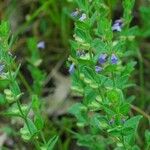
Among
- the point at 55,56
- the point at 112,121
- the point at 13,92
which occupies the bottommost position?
the point at 55,56

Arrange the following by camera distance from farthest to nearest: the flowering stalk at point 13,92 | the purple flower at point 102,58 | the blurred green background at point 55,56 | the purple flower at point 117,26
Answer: the blurred green background at point 55,56 < the purple flower at point 117,26 < the purple flower at point 102,58 < the flowering stalk at point 13,92

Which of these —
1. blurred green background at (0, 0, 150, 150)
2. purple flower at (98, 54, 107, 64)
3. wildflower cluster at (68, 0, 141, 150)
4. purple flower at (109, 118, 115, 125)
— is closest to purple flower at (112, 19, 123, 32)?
wildflower cluster at (68, 0, 141, 150)

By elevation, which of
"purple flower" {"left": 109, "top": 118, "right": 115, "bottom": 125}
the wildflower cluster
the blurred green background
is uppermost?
the wildflower cluster

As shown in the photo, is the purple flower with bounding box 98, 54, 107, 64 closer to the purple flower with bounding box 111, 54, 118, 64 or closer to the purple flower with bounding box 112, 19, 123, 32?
the purple flower with bounding box 111, 54, 118, 64

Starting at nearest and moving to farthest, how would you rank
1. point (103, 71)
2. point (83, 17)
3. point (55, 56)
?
point (83, 17) < point (103, 71) < point (55, 56)

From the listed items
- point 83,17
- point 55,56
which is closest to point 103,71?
point 83,17

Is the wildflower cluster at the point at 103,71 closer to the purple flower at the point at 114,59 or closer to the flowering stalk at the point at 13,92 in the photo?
the purple flower at the point at 114,59

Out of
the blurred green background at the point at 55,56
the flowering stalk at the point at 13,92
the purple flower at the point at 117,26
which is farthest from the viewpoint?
the blurred green background at the point at 55,56

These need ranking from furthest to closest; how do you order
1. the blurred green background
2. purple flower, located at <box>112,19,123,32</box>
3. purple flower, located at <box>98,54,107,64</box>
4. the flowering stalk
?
1. the blurred green background
2. purple flower, located at <box>112,19,123,32</box>
3. purple flower, located at <box>98,54,107,64</box>
4. the flowering stalk

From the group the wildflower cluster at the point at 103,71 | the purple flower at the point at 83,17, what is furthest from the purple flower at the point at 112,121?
the purple flower at the point at 83,17

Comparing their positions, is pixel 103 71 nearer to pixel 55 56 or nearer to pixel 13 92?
pixel 13 92

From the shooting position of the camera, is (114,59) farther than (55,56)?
No

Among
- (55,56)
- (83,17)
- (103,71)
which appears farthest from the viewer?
(55,56)

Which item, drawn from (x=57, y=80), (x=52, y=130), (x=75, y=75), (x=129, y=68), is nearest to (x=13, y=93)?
(x=75, y=75)
